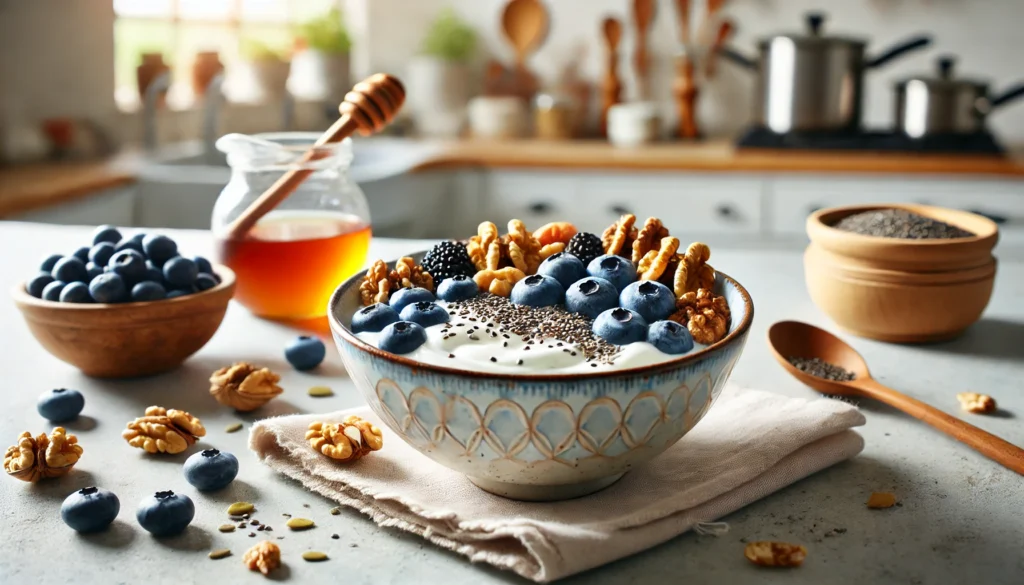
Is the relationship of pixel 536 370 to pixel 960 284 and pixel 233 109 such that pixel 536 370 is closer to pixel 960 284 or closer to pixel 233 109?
pixel 960 284

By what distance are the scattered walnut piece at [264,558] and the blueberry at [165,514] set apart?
7 cm

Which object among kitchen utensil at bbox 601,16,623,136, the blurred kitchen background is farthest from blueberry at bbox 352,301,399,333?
kitchen utensil at bbox 601,16,623,136

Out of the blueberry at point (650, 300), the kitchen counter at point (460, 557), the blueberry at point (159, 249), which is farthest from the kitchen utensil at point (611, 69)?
the blueberry at point (650, 300)

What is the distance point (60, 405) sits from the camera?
3.22 feet

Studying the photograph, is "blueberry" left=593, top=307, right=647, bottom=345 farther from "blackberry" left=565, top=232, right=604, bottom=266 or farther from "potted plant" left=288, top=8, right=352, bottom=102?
"potted plant" left=288, top=8, right=352, bottom=102

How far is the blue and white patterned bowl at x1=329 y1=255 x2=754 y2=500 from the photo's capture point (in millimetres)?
709

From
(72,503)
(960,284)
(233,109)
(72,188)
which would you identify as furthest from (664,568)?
(233,109)

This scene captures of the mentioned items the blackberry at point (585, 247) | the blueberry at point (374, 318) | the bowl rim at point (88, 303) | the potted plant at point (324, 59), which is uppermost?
the potted plant at point (324, 59)

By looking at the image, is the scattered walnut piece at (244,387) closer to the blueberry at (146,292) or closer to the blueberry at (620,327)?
the blueberry at (146,292)

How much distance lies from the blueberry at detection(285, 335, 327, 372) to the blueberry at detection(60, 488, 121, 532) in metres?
0.37

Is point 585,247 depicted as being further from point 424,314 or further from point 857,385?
point 857,385

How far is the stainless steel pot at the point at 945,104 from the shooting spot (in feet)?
10.2

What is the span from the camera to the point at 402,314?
83 cm

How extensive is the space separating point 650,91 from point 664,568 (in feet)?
11.0
